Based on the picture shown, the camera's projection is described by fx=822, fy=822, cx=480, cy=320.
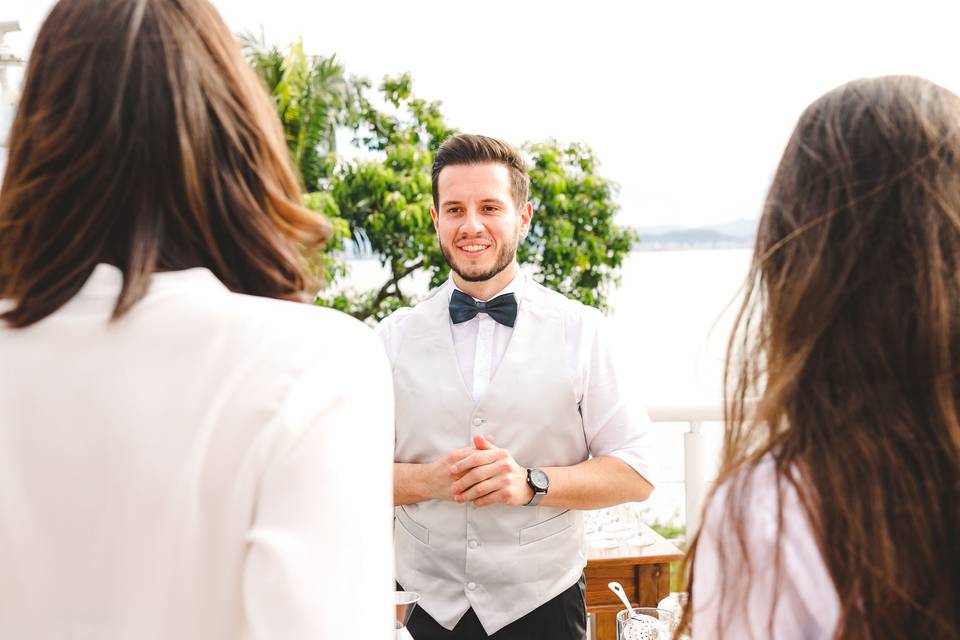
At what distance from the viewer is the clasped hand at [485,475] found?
6.23 feet

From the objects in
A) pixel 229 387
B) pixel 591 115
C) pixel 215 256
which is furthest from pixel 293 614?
pixel 591 115

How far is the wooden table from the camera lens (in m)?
A: 2.45

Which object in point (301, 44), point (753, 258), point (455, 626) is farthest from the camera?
point (301, 44)

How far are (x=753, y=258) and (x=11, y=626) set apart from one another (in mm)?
796

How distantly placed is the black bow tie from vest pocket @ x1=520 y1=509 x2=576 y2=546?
52cm

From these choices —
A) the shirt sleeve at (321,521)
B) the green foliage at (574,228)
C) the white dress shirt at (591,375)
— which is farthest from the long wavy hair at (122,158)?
the green foliage at (574,228)

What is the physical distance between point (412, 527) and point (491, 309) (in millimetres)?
611

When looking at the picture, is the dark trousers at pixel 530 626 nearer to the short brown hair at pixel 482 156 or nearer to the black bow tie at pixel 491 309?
the black bow tie at pixel 491 309

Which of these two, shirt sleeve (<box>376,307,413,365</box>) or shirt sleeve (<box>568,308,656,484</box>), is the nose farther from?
shirt sleeve (<box>568,308,656,484</box>)

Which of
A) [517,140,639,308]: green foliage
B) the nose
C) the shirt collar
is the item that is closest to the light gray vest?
the nose

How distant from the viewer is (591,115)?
15.2 m

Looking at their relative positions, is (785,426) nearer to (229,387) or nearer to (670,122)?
(229,387)

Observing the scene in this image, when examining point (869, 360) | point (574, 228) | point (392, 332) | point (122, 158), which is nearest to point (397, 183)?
point (574, 228)

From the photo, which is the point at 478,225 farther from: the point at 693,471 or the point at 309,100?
the point at 309,100
